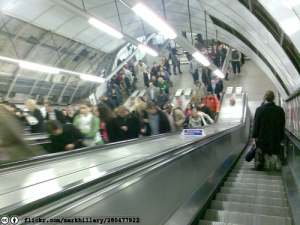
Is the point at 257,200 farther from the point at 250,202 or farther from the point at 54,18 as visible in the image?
the point at 54,18

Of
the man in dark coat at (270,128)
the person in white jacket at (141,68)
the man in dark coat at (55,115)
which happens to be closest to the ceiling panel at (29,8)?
the man in dark coat at (55,115)

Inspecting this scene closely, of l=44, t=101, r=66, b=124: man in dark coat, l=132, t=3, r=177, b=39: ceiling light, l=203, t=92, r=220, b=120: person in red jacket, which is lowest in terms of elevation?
l=44, t=101, r=66, b=124: man in dark coat

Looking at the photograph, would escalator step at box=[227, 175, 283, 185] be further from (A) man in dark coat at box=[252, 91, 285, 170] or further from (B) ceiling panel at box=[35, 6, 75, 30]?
(B) ceiling panel at box=[35, 6, 75, 30]

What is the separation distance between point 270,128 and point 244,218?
251 centimetres

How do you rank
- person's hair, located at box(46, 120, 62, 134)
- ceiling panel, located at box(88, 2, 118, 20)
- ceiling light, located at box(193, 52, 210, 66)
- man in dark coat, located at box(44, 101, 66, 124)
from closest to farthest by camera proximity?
1. person's hair, located at box(46, 120, 62, 134)
2. man in dark coat, located at box(44, 101, 66, 124)
3. ceiling light, located at box(193, 52, 210, 66)
4. ceiling panel, located at box(88, 2, 118, 20)

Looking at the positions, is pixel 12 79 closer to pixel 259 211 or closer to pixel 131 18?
pixel 131 18

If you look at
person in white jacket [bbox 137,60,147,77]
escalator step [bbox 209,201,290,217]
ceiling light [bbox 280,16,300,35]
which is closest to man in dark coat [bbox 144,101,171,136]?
escalator step [bbox 209,201,290,217]

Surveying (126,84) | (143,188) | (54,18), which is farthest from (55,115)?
(126,84)

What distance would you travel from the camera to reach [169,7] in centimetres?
1418

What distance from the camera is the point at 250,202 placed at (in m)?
4.14

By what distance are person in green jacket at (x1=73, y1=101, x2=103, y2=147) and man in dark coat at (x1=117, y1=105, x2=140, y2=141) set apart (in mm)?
541

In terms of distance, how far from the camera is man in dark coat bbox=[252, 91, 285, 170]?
5.29m

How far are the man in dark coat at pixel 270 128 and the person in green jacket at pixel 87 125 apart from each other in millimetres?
3163

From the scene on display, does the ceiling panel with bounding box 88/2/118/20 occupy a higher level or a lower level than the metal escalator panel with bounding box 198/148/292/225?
higher
